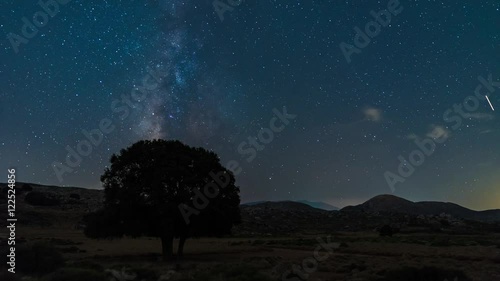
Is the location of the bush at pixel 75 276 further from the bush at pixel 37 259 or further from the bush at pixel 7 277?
the bush at pixel 37 259

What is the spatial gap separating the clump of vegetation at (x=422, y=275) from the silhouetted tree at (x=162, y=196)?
1763 cm

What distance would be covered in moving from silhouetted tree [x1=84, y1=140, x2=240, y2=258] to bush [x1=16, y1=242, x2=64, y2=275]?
30.8 ft

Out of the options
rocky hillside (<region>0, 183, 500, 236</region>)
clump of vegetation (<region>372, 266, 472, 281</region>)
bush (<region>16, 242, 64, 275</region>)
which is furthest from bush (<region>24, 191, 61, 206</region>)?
clump of vegetation (<region>372, 266, 472, 281</region>)

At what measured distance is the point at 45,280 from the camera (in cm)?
1841

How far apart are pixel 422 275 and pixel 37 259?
72.1 feet

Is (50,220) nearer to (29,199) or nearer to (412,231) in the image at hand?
(29,199)

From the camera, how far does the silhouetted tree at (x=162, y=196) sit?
34281 mm

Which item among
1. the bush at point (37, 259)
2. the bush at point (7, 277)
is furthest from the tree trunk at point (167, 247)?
the bush at point (7, 277)

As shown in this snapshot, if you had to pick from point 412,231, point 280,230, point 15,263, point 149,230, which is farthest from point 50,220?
point 412,231

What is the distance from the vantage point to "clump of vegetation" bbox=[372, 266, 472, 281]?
21828 mm

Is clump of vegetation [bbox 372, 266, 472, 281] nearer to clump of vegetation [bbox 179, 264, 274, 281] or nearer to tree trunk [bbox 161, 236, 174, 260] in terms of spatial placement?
clump of vegetation [bbox 179, 264, 274, 281]

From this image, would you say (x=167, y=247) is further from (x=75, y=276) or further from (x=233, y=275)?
(x=75, y=276)

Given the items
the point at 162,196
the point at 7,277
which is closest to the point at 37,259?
the point at 7,277

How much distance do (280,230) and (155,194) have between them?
2616 inches
